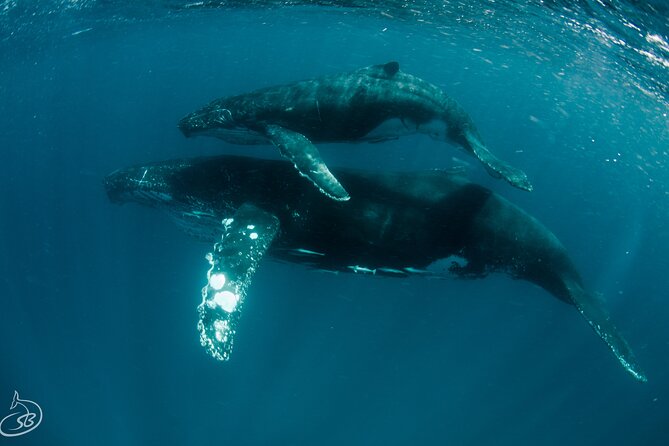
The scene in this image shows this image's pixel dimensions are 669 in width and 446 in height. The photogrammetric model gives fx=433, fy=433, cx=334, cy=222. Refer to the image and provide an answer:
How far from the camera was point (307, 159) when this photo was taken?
6516 millimetres

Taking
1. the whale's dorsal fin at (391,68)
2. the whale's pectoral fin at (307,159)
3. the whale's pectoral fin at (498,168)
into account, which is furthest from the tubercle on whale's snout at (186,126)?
the whale's pectoral fin at (498,168)

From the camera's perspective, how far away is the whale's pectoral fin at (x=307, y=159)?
599 centimetres

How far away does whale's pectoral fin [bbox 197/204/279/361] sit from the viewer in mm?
5391

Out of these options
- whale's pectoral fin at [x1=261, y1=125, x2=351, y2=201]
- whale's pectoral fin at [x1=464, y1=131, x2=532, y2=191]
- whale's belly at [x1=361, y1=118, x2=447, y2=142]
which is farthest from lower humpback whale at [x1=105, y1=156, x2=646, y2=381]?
whale's belly at [x1=361, y1=118, x2=447, y2=142]

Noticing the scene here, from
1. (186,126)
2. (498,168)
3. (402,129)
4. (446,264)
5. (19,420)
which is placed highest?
(498,168)

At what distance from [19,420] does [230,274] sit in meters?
20.2

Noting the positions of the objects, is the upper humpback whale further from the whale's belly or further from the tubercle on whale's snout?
the tubercle on whale's snout

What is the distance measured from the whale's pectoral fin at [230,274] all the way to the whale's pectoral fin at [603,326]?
16.1 feet

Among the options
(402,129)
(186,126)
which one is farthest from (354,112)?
(186,126)

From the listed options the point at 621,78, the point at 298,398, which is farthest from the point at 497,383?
the point at 621,78

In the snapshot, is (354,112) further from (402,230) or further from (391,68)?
(402,230)

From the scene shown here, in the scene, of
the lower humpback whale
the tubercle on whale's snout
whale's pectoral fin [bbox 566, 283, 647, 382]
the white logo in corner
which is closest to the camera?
whale's pectoral fin [bbox 566, 283, 647, 382]

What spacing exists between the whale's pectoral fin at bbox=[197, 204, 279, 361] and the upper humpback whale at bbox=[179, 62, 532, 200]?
1.54 m

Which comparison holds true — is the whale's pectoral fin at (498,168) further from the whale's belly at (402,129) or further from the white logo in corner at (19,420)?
the white logo in corner at (19,420)
